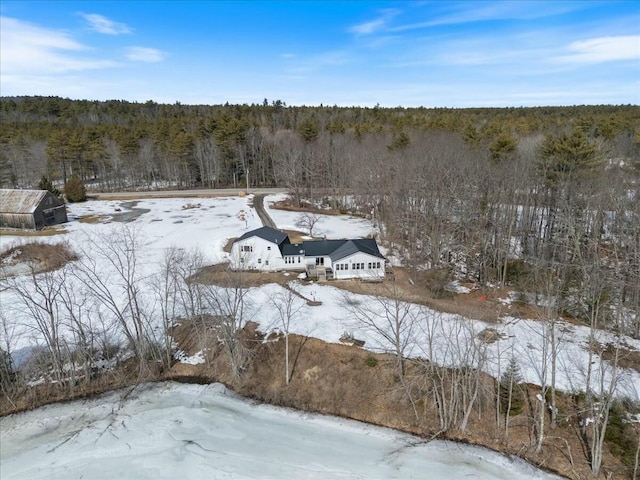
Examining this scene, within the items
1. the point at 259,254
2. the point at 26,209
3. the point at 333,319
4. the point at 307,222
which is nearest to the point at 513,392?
the point at 333,319

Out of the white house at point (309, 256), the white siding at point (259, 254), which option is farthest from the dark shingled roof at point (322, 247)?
the white siding at point (259, 254)

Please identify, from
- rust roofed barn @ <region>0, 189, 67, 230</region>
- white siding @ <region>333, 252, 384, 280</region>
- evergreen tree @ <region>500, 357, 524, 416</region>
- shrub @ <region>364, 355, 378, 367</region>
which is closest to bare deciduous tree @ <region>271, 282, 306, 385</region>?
white siding @ <region>333, 252, 384, 280</region>

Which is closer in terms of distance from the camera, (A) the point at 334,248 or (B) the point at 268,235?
(A) the point at 334,248

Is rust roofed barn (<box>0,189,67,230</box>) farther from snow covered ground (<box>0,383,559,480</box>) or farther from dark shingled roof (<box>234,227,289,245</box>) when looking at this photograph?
snow covered ground (<box>0,383,559,480</box>)

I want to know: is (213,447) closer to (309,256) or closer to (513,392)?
(513,392)

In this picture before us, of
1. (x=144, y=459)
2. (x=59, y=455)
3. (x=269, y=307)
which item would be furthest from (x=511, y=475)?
(x=59, y=455)
